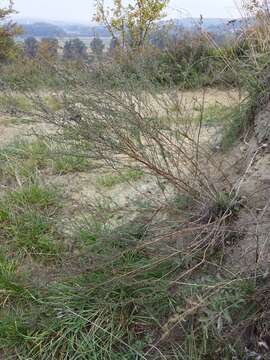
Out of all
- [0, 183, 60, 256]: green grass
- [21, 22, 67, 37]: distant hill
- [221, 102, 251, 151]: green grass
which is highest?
[21, 22, 67, 37]: distant hill

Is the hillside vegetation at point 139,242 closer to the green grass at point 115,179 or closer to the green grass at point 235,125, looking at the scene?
the green grass at point 235,125

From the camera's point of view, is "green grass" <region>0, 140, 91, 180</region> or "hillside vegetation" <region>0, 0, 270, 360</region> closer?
"hillside vegetation" <region>0, 0, 270, 360</region>

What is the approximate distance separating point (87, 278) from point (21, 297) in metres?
0.37

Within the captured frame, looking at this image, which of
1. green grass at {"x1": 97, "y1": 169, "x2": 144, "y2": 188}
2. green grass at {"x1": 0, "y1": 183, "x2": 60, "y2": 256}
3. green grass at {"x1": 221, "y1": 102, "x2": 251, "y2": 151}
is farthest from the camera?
green grass at {"x1": 97, "y1": 169, "x2": 144, "y2": 188}

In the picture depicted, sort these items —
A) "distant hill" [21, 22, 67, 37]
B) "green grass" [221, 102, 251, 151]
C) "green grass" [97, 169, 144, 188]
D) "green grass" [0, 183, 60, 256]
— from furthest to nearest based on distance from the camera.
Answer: "distant hill" [21, 22, 67, 37]
"green grass" [97, 169, 144, 188]
"green grass" [221, 102, 251, 151]
"green grass" [0, 183, 60, 256]

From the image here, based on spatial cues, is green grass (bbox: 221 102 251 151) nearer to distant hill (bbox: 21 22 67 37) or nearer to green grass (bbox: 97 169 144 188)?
green grass (bbox: 97 169 144 188)

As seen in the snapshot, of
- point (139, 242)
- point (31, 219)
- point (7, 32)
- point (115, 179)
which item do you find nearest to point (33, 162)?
point (115, 179)

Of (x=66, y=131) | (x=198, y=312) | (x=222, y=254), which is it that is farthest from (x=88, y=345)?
(x=66, y=131)

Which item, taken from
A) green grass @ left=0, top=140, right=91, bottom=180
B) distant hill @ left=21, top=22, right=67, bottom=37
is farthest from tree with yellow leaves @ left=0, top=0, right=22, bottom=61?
green grass @ left=0, top=140, right=91, bottom=180

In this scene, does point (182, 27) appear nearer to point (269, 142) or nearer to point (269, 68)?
point (269, 68)

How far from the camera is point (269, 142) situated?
8.38 ft

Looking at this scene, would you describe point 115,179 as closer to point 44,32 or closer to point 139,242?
point 139,242

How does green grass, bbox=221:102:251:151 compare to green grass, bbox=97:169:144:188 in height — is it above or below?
above

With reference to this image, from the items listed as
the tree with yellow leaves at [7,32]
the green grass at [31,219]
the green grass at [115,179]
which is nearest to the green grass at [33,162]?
the green grass at [115,179]
